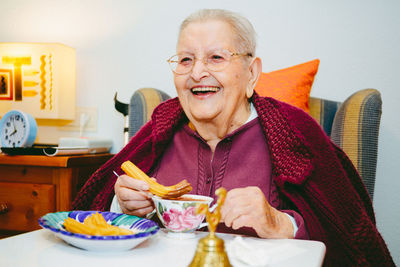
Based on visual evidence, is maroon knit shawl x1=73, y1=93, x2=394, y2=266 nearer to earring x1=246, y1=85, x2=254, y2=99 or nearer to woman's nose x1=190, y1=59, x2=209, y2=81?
earring x1=246, y1=85, x2=254, y2=99

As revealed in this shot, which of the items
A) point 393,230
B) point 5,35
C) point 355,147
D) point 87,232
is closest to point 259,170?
point 355,147

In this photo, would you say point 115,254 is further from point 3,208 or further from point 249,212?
point 3,208

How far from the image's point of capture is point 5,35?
7.45 feet

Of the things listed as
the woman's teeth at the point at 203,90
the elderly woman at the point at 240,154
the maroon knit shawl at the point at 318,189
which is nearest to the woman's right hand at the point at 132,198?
the elderly woman at the point at 240,154

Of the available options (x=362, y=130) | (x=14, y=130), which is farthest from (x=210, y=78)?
(x=14, y=130)

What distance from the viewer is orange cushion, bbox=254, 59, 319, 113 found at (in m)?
1.46

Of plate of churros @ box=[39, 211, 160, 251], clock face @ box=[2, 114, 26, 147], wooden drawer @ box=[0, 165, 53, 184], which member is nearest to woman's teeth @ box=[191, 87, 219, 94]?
plate of churros @ box=[39, 211, 160, 251]

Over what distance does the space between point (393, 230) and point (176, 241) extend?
141 centimetres

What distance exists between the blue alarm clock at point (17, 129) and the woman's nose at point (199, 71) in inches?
39.9

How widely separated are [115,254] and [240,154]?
605 millimetres

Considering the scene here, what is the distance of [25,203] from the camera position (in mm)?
1651

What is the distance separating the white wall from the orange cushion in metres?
0.26

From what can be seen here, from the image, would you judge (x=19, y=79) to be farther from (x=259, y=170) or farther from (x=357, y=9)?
(x=357, y=9)

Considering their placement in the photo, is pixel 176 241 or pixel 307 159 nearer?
pixel 176 241
